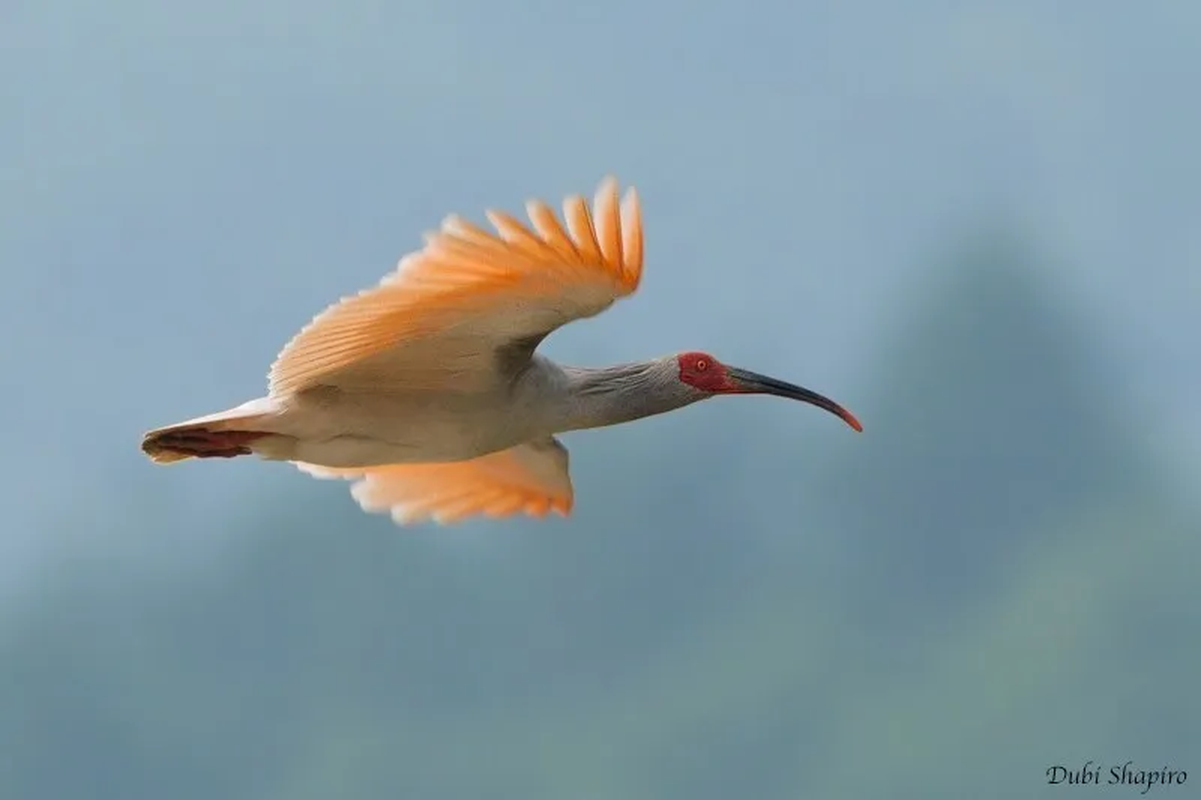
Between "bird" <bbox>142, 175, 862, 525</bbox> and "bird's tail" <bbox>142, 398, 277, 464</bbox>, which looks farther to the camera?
"bird's tail" <bbox>142, 398, 277, 464</bbox>

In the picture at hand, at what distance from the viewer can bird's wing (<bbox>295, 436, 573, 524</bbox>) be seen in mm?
13383

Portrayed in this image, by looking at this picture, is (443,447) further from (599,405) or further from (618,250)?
(618,250)

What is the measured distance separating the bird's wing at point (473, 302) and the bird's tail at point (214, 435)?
6.8 inches

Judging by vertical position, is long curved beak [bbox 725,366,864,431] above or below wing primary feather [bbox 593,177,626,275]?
below

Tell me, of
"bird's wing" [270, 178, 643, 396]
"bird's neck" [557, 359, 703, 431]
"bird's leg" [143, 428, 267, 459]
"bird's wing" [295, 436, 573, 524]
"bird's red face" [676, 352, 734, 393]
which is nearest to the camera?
"bird's wing" [270, 178, 643, 396]

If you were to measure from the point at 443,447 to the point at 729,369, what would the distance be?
158 cm

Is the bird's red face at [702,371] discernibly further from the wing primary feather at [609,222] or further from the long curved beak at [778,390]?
the wing primary feather at [609,222]

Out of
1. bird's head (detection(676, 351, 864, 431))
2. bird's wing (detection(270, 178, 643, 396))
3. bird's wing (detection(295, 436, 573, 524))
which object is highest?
bird's wing (detection(270, 178, 643, 396))

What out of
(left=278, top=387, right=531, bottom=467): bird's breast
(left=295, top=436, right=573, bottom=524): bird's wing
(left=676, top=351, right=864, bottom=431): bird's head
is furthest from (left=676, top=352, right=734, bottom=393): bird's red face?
(left=295, top=436, right=573, bottom=524): bird's wing

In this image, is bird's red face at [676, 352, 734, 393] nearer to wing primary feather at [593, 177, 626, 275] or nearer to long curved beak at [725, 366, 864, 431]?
long curved beak at [725, 366, 864, 431]

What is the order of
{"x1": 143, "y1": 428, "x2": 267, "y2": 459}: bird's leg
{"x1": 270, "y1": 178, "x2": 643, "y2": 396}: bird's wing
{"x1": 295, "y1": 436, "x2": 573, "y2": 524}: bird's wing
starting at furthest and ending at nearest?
{"x1": 295, "y1": 436, "x2": 573, "y2": 524}: bird's wing, {"x1": 143, "y1": 428, "x2": 267, "y2": 459}: bird's leg, {"x1": 270, "y1": 178, "x2": 643, "y2": 396}: bird's wing

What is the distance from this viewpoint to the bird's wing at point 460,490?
13.4m

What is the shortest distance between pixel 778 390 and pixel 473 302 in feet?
7.55

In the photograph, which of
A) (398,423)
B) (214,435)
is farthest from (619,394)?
(214,435)
